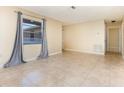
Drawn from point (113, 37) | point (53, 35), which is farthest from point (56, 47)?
point (113, 37)

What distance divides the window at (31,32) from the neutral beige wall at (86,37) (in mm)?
3542

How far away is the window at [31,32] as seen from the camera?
5.01 m

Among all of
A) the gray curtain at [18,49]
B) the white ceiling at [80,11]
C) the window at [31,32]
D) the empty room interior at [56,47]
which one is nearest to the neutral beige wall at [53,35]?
the empty room interior at [56,47]

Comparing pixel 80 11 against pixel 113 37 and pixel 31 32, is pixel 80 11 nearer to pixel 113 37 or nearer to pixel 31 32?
pixel 31 32

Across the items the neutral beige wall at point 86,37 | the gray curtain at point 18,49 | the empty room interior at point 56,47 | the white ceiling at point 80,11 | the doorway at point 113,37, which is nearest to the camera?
the empty room interior at point 56,47

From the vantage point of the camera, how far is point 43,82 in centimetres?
273

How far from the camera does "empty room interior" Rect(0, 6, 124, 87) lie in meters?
2.98

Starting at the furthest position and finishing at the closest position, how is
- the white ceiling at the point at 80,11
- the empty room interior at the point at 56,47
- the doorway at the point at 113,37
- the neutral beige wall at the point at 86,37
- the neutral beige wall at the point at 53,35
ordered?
the doorway at the point at 113,37 < the neutral beige wall at the point at 86,37 < the neutral beige wall at the point at 53,35 < the white ceiling at the point at 80,11 < the empty room interior at the point at 56,47

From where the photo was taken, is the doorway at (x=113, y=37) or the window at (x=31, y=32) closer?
the window at (x=31, y=32)

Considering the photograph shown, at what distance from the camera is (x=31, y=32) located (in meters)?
5.50

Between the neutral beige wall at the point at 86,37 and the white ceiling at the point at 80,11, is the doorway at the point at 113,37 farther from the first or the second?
the white ceiling at the point at 80,11

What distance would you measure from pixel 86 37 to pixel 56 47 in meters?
2.35
